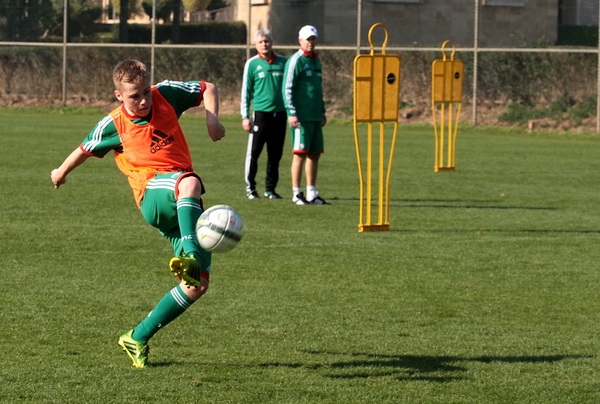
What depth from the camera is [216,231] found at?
5.94 m

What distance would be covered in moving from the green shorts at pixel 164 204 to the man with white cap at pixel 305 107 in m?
7.60

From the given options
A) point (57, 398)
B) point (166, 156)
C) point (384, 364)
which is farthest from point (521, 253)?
point (57, 398)

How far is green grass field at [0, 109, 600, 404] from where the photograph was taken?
6180mm

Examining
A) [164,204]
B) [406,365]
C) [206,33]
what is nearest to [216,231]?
[164,204]

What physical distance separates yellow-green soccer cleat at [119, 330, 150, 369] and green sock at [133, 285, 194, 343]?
1.2 inches

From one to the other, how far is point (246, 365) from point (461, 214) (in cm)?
767

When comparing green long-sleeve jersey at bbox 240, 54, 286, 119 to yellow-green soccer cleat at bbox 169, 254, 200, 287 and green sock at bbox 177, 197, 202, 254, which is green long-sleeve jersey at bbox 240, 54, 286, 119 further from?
yellow-green soccer cleat at bbox 169, 254, 200, 287

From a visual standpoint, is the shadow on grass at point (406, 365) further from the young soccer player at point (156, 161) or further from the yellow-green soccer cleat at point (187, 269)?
the yellow-green soccer cleat at point (187, 269)

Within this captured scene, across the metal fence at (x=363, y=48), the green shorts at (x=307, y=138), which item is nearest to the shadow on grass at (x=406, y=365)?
the green shorts at (x=307, y=138)

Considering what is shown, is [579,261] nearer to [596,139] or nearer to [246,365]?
[246,365]

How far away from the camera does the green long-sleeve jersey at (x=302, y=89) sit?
14086mm

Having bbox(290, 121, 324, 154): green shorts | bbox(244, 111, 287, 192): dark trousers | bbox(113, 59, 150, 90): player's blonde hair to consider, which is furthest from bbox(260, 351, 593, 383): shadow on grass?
bbox(244, 111, 287, 192): dark trousers

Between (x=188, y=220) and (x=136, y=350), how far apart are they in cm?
90

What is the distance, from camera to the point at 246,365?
21.4ft
